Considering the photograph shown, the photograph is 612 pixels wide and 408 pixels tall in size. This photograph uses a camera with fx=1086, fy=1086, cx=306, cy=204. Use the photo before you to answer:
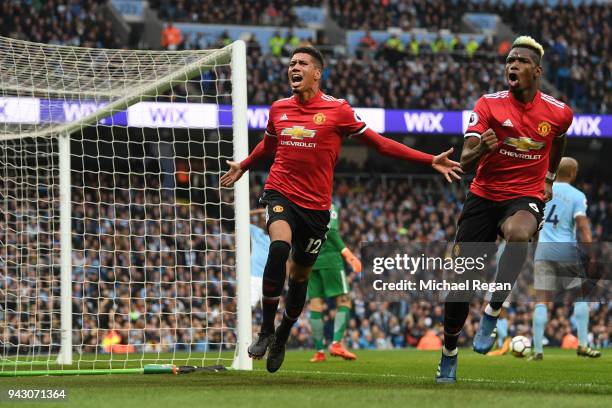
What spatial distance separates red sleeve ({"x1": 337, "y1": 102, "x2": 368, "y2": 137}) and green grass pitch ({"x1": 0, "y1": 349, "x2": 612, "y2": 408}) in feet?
6.29

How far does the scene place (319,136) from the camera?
8297 millimetres

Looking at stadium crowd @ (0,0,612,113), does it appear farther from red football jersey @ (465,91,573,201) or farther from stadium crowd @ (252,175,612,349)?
red football jersey @ (465,91,573,201)

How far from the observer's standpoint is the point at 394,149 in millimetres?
8148

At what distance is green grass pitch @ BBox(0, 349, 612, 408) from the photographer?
19.8 feet

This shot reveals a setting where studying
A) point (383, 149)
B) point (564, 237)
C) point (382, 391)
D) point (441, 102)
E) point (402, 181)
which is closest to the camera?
point (382, 391)

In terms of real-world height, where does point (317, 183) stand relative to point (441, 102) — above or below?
above

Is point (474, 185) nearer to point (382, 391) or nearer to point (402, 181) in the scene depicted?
point (382, 391)

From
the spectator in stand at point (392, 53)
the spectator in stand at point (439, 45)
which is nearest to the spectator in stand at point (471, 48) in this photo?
the spectator in stand at point (439, 45)

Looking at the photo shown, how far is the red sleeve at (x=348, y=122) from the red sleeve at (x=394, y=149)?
0.16ft

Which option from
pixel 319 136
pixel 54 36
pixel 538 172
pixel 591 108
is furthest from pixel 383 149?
pixel 591 108

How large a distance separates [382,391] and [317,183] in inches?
80.5

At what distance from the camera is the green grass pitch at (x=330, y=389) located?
19.8 ft

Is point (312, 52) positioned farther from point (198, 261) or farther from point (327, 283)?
point (198, 261)

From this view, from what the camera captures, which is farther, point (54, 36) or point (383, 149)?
point (54, 36)
